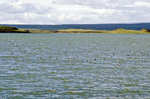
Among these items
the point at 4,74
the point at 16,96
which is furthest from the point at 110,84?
the point at 4,74

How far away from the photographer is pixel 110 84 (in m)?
29.0

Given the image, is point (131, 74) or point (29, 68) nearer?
point (131, 74)

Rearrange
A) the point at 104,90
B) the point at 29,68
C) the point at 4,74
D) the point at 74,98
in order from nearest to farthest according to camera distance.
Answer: the point at 74,98
the point at 104,90
the point at 4,74
the point at 29,68

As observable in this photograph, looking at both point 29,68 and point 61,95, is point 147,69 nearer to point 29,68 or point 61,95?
point 29,68

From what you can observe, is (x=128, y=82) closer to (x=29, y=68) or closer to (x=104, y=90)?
(x=104, y=90)

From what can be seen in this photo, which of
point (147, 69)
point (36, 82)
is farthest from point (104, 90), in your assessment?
point (147, 69)

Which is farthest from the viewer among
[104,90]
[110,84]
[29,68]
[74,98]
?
[29,68]

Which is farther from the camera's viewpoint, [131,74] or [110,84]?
[131,74]

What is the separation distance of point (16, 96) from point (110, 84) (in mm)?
8666

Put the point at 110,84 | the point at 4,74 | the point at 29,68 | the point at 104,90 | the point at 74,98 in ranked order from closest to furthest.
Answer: the point at 74,98, the point at 104,90, the point at 110,84, the point at 4,74, the point at 29,68

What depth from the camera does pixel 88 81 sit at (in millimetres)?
30031

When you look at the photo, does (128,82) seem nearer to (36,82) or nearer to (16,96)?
(36,82)

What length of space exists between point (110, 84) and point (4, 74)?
10851 millimetres

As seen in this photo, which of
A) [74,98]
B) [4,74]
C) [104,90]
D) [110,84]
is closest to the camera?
[74,98]
